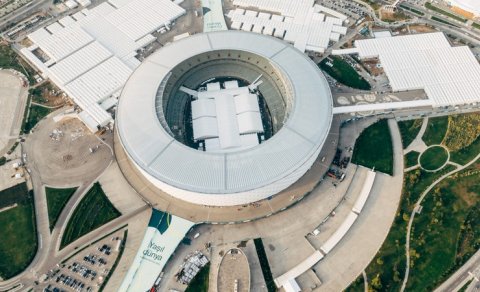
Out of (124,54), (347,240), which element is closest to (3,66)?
(124,54)

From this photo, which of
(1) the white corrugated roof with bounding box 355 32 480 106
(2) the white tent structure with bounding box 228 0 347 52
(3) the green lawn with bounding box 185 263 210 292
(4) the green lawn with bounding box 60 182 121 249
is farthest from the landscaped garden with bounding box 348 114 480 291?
(4) the green lawn with bounding box 60 182 121 249

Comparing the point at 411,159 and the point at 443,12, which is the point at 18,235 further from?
the point at 443,12

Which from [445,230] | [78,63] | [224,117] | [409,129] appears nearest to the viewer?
[445,230]

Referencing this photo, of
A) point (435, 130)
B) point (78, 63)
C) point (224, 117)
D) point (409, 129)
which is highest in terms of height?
point (78, 63)

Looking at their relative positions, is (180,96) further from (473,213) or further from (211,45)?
(473,213)

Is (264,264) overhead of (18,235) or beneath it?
beneath

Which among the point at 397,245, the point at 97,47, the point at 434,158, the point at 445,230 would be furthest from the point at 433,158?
the point at 97,47

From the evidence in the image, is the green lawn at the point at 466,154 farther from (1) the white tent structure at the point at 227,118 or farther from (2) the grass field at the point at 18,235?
(2) the grass field at the point at 18,235
